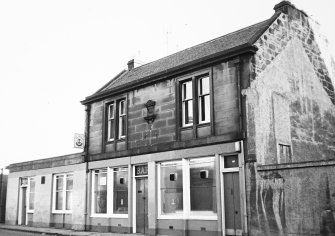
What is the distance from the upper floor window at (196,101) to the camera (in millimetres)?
17359

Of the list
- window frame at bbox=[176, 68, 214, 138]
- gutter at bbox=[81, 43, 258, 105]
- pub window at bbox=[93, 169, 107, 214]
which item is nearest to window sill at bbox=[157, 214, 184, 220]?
window frame at bbox=[176, 68, 214, 138]

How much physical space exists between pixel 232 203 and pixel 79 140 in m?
10.6

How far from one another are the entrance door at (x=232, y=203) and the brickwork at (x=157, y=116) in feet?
11.4

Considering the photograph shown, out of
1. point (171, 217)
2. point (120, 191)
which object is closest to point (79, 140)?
point (120, 191)

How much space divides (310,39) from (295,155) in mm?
6189

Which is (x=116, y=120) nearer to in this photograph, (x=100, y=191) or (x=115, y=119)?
(x=115, y=119)

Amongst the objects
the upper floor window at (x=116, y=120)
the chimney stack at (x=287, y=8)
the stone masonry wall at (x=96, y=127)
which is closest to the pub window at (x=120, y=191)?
the upper floor window at (x=116, y=120)

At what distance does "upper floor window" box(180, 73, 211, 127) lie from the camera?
683 inches

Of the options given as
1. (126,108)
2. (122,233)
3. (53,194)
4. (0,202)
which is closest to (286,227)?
(122,233)

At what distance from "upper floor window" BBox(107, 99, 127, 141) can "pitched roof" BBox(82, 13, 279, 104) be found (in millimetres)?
824

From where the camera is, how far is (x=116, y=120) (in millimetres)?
21859

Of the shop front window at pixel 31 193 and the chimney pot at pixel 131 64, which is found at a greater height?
the chimney pot at pixel 131 64

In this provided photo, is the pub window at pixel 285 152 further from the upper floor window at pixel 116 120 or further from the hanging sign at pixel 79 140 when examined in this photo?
the hanging sign at pixel 79 140

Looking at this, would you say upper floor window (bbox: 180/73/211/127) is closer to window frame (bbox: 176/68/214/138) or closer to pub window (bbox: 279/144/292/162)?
window frame (bbox: 176/68/214/138)
